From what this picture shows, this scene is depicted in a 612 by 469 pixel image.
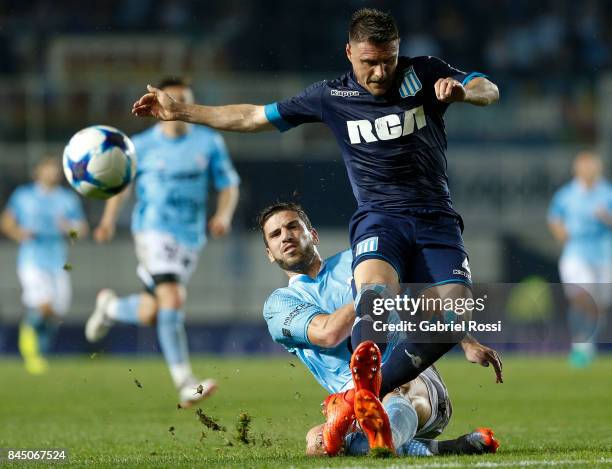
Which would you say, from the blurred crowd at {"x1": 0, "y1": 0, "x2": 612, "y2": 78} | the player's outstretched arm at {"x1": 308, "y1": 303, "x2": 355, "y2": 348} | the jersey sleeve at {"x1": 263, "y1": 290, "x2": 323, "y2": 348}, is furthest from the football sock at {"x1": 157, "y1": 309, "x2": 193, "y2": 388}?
the blurred crowd at {"x1": 0, "y1": 0, "x2": 612, "y2": 78}

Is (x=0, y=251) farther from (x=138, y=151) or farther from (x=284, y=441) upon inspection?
(x=284, y=441)

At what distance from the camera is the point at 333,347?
5.30 meters

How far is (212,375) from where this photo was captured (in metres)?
12.1

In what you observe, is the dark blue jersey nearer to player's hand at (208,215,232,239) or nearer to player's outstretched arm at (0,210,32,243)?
player's hand at (208,215,232,239)

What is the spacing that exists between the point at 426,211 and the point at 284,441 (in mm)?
1493

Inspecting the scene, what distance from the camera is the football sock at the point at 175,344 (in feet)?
31.6

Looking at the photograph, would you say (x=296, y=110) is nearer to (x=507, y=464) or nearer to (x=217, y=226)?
(x=507, y=464)

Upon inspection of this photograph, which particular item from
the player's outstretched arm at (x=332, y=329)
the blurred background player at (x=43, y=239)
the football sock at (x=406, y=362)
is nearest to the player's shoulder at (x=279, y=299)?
the player's outstretched arm at (x=332, y=329)

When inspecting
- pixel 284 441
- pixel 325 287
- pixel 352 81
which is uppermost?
pixel 352 81

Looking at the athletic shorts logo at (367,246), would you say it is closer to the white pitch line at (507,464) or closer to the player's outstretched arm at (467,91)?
the player's outstretched arm at (467,91)

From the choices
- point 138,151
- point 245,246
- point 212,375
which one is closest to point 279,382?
point 212,375

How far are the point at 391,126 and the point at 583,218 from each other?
9.48m

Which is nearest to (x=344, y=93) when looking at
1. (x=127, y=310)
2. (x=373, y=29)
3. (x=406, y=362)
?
(x=373, y=29)

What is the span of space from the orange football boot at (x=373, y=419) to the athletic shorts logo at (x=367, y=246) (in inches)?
36.1
